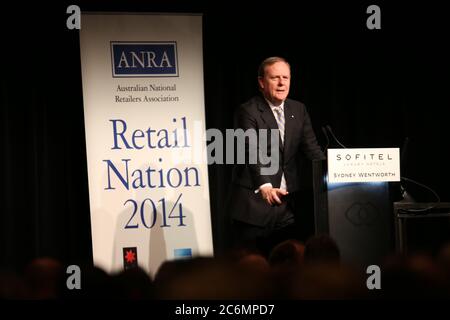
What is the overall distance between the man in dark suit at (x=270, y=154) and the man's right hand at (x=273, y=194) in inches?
12.5

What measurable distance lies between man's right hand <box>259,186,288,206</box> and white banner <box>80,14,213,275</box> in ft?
2.55

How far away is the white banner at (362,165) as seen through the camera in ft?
13.9

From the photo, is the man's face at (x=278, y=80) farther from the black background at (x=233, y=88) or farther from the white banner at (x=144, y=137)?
the black background at (x=233, y=88)

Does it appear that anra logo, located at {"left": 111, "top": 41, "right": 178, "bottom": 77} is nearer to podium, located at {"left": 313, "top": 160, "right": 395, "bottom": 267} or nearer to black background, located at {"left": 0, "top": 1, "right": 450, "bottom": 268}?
black background, located at {"left": 0, "top": 1, "right": 450, "bottom": 268}

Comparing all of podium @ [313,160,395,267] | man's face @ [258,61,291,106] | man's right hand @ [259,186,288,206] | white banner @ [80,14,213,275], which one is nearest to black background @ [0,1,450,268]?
white banner @ [80,14,213,275]

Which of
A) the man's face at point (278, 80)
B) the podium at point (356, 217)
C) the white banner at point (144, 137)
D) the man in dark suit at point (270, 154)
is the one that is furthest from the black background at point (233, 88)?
the podium at point (356, 217)

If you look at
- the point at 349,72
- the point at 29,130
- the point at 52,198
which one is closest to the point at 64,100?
the point at 29,130

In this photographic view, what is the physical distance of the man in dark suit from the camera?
536 cm

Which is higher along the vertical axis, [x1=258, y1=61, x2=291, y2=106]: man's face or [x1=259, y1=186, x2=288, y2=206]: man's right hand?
A: [x1=258, y1=61, x2=291, y2=106]: man's face

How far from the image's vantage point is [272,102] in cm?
555

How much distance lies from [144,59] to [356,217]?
2.32 meters

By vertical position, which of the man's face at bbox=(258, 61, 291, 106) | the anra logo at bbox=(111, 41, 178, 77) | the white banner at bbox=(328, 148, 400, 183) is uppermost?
the anra logo at bbox=(111, 41, 178, 77)
